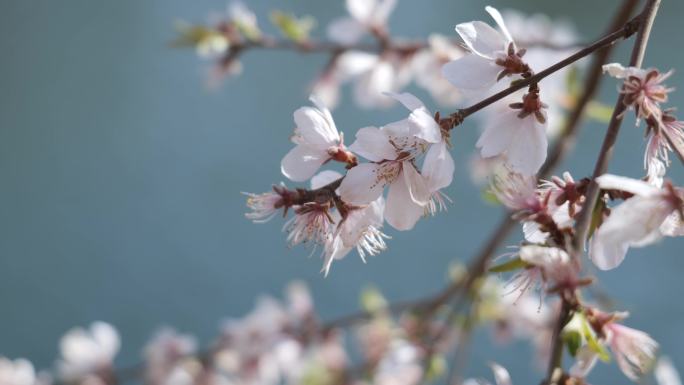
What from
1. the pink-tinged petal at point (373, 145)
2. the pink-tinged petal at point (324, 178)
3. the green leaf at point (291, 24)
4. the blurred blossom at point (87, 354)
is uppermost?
the green leaf at point (291, 24)

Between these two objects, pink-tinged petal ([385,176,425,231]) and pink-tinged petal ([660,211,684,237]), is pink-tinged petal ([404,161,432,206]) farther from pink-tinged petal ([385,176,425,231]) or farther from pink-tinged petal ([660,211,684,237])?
pink-tinged petal ([660,211,684,237])

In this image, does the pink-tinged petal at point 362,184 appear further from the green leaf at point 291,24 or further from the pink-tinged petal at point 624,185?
the green leaf at point 291,24

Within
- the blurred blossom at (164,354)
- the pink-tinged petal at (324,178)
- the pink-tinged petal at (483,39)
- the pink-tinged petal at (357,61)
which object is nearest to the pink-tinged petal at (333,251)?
the pink-tinged petal at (324,178)

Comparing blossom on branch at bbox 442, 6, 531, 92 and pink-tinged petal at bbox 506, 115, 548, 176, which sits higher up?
blossom on branch at bbox 442, 6, 531, 92

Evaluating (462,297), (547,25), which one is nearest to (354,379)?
(462,297)

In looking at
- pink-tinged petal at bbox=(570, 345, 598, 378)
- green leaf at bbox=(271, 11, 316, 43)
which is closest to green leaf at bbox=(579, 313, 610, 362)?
pink-tinged petal at bbox=(570, 345, 598, 378)

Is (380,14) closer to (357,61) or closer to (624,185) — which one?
(357,61)

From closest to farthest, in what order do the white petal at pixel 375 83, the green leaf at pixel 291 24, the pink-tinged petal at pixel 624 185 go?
the pink-tinged petal at pixel 624 185 < the green leaf at pixel 291 24 < the white petal at pixel 375 83

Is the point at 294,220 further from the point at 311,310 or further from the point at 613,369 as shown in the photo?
the point at 613,369
